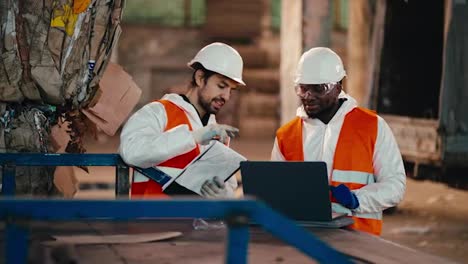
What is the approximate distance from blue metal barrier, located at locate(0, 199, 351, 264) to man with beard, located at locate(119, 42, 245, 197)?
1795mm

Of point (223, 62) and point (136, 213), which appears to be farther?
point (223, 62)

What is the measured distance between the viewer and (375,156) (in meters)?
5.72

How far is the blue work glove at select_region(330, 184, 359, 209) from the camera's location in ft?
17.7

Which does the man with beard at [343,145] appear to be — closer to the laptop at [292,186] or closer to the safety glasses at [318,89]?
the safety glasses at [318,89]

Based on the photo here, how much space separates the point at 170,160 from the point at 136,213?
7.09 feet

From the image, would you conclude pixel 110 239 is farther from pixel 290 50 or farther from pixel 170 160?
pixel 290 50

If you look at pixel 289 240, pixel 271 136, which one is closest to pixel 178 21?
pixel 271 136

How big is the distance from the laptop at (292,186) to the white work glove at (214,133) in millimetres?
403

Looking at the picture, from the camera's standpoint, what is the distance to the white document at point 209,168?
5520mm

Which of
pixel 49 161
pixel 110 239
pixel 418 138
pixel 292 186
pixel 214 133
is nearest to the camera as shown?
Result: pixel 110 239

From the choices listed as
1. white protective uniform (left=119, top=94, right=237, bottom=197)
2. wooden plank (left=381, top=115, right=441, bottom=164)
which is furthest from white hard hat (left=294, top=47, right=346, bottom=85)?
wooden plank (left=381, top=115, right=441, bottom=164)

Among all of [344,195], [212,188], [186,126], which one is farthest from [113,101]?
[344,195]

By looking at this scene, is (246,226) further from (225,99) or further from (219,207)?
(225,99)

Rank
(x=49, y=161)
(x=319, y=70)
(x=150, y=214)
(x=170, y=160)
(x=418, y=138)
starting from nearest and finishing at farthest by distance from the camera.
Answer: (x=150, y=214), (x=49, y=161), (x=170, y=160), (x=319, y=70), (x=418, y=138)
